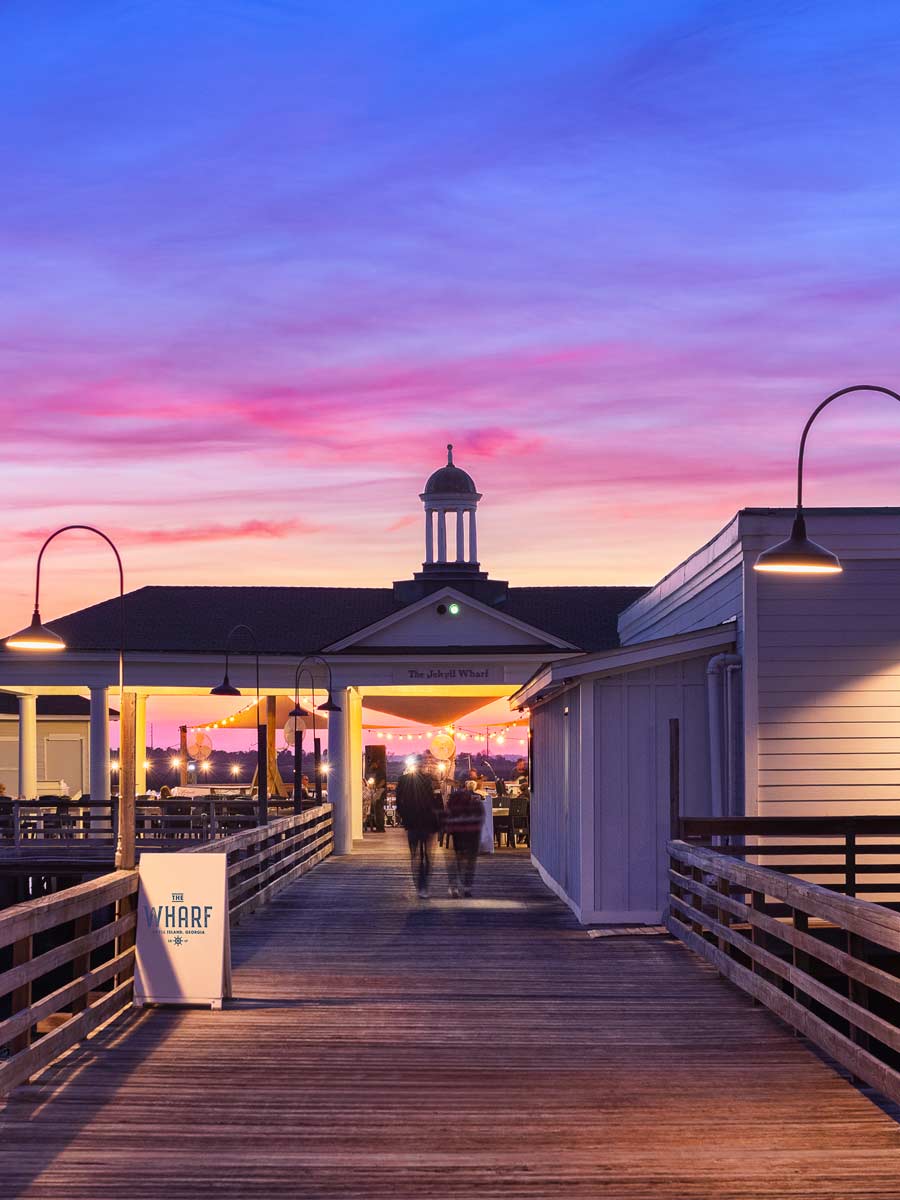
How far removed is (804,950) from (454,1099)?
118 inches

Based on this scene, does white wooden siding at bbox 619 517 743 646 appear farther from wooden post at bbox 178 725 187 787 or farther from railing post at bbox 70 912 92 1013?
wooden post at bbox 178 725 187 787

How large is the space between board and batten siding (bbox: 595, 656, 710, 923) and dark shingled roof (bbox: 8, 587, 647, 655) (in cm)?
1811

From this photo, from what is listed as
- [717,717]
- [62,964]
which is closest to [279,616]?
[717,717]

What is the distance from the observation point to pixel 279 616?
42406 millimetres

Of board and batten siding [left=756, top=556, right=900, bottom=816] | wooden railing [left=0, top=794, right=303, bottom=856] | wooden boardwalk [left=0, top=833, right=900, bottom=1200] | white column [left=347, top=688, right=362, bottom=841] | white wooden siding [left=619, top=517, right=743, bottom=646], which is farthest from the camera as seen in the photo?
white column [left=347, top=688, right=362, bottom=841]

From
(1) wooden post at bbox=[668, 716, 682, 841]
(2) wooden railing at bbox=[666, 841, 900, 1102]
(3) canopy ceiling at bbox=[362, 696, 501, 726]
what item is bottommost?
(2) wooden railing at bbox=[666, 841, 900, 1102]

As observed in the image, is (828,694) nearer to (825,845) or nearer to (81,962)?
(825,845)

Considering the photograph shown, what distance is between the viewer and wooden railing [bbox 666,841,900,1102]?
9.09m

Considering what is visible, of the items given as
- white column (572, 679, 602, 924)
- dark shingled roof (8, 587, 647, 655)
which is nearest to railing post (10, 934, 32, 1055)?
white column (572, 679, 602, 924)

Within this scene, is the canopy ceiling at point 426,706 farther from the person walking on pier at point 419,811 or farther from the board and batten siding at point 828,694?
the board and batten siding at point 828,694

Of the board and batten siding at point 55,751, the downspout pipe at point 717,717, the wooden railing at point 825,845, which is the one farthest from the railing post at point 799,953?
the board and batten siding at point 55,751

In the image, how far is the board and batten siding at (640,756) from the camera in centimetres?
2014

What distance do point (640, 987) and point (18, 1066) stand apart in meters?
6.10

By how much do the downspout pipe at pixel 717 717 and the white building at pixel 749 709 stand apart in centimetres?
2
